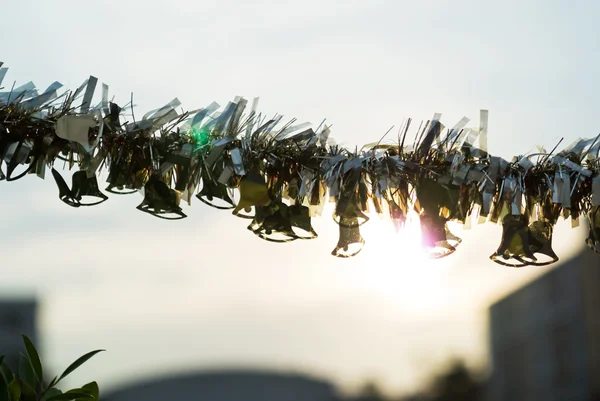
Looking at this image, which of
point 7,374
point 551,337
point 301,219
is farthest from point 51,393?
point 551,337

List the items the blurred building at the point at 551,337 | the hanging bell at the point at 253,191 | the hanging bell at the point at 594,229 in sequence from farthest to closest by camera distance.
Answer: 1. the blurred building at the point at 551,337
2. the hanging bell at the point at 594,229
3. the hanging bell at the point at 253,191

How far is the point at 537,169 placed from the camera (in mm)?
1632

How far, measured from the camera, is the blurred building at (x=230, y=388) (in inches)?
1607

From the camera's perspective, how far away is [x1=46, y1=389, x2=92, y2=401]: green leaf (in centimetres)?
152

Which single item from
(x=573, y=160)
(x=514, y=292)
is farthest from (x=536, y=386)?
(x=573, y=160)

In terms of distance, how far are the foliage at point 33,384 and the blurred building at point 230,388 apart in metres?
38.5

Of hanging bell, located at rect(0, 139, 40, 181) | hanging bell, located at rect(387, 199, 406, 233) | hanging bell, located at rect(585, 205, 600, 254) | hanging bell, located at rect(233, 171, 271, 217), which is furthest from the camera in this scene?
hanging bell, located at rect(585, 205, 600, 254)

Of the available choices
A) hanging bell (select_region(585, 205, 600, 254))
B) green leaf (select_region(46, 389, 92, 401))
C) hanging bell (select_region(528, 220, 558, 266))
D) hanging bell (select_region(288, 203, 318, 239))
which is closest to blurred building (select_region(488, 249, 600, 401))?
hanging bell (select_region(585, 205, 600, 254))

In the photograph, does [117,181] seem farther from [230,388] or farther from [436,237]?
[230,388]

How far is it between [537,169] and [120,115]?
33.2 inches

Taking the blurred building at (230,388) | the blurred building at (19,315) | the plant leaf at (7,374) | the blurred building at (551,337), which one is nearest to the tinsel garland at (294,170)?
the plant leaf at (7,374)

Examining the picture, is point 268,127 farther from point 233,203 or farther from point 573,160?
point 573,160

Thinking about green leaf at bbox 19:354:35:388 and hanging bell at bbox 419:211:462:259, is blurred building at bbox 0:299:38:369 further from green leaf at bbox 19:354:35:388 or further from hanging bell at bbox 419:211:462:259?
hanging bell at bbox 419:211:462:259

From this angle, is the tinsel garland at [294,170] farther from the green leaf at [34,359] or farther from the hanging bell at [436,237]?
the green leaf at [34,359]
